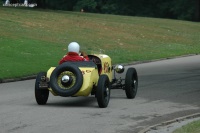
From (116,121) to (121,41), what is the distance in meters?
27.4

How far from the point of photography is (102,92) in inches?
528

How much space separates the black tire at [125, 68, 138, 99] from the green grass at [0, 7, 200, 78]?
22.4 feet

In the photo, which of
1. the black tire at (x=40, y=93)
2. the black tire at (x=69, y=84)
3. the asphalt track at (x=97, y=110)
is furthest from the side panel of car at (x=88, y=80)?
the black tire at (x=40, y=93)

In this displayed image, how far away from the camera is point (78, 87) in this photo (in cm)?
1344

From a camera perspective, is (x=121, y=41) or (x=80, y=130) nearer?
(x=80, y=130)

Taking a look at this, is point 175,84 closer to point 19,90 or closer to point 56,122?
point 19,90

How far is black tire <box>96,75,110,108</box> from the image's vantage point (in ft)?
44.0

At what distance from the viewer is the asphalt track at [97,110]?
11.2 meters

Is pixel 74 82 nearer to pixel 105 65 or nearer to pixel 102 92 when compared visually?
pixel 102 92

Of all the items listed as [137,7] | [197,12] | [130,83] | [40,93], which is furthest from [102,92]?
[137,7]

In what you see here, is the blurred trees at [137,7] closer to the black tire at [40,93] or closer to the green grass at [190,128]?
the black tire at [40,93]

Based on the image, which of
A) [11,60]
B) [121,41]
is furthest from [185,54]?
[11,60]

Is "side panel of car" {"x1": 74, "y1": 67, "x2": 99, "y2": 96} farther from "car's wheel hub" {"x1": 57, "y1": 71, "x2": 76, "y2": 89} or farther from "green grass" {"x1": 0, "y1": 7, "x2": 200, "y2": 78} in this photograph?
"green grass" {"x1": 0, "y1": 7, "x2": 200, "y2": 78}

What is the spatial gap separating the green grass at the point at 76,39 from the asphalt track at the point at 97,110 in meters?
5.51
